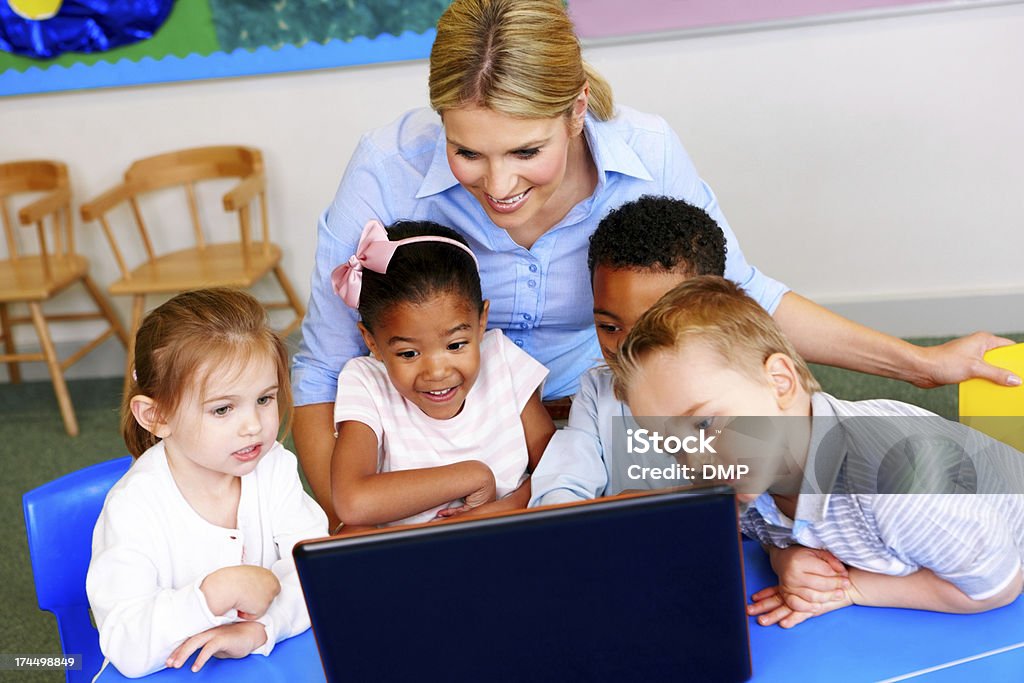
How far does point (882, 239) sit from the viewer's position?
10.7 ft

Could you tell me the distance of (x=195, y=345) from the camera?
4.00 feet

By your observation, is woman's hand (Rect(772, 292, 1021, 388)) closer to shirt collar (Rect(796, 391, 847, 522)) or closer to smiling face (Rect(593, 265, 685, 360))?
smiling face (Rect(593, 265, 685, 360))

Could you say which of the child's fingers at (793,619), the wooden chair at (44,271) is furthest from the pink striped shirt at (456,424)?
the wooden chair at (44,271)

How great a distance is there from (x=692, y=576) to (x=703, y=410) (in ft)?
Result: 0.77

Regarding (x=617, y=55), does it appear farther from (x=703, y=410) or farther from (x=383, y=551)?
(x=383, y=551)

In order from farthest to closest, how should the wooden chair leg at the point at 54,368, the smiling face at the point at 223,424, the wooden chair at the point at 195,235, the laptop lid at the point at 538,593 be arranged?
the wooden chair leg at the point at 54,368 < the wooden chair at the point at 195,235 < the smiling face at the point at 223,424 < the laptop lid at the point at 538,593

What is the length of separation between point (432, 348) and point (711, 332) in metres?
0.52

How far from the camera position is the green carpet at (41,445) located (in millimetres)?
2234

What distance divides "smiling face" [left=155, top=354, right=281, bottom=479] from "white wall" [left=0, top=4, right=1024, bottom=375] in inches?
85.5

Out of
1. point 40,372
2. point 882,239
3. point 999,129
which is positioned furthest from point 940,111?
point 40,372

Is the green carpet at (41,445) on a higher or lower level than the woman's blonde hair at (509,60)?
lower

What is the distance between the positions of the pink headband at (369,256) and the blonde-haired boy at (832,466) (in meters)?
0.47

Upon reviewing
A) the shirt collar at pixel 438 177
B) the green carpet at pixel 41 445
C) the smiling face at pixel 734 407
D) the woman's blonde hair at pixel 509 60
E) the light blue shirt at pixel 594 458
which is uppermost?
the woman's blonde hair at pixel 509 60

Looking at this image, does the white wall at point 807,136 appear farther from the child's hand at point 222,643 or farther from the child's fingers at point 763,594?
the child's hand at point 222,643
